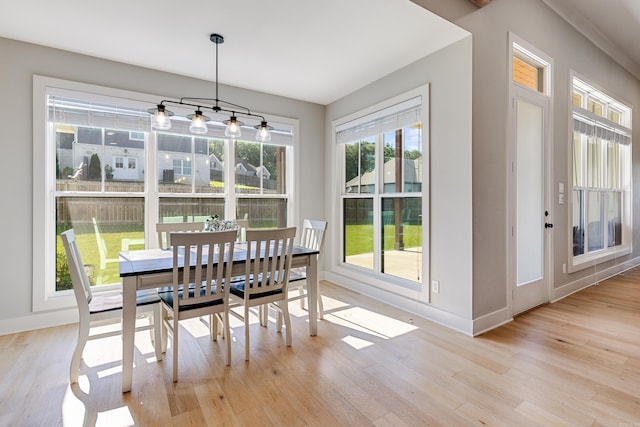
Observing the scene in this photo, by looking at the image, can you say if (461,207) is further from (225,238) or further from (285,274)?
(225,238)

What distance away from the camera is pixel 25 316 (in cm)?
293

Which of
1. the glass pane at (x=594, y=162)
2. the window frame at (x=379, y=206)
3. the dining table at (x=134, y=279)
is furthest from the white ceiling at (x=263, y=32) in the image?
the dining table at (x=134, y=279)

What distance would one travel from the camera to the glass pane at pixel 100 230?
3174 mm

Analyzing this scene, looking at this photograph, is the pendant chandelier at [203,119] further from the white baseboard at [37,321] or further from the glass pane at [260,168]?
the white baseboard at [37,321]

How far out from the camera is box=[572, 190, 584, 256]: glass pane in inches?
160

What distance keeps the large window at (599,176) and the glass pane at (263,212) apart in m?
3.86

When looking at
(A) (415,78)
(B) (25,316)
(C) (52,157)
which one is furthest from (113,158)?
(A) (415,78)

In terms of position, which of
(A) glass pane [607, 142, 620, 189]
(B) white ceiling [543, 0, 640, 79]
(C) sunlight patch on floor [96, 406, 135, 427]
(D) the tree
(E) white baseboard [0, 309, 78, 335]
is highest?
(B) white ceiling [543, 0, 640, 79]

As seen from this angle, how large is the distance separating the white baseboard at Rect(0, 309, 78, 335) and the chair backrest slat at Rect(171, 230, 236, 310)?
1.74 m

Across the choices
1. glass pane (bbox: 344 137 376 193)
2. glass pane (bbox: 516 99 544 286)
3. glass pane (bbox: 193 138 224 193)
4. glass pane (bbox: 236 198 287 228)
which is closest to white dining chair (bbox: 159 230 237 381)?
glass pane (bbox: 193 138 224 193)

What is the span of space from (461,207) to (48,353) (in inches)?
145

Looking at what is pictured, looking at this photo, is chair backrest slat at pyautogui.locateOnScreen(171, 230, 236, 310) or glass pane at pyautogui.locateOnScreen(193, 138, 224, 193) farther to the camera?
glass pane at pyautogui.locateOnScreen(193, 138, 224, 193)

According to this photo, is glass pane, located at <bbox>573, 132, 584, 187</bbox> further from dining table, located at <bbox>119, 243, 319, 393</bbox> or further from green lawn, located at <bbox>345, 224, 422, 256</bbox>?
dining table, located at <bbox>119, 243, 319, 393</bbox>

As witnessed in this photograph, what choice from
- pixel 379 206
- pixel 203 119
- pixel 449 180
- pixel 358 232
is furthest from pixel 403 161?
pixel 203 119
